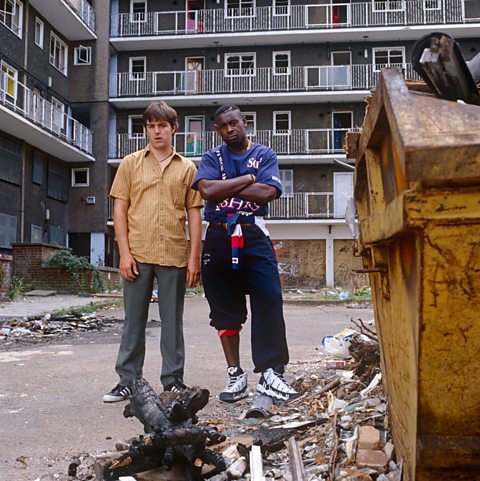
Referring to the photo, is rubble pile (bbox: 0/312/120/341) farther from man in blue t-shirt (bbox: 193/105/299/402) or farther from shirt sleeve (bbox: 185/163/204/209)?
man in blue t-shirt (bbox: 193/105/299/402)

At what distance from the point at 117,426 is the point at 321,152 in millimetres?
23726

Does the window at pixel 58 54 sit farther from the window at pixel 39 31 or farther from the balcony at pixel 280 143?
the balcony at pixel 280 143

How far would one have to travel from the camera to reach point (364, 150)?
232cm

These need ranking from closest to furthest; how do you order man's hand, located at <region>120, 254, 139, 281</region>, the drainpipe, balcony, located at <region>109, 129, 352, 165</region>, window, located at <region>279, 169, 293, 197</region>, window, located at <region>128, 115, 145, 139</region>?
man's hand, located at <region>120, 254, 139, 281</region> < the drainpipe < balcony, located at <region>109, 129, 352, 165</region> < window, located at <region>279, 169, 293, 197</region> < window, located at <region>128, 115, 145, 139</region>

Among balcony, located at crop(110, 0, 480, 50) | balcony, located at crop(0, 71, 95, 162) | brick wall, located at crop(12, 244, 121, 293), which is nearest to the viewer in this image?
brick wall, located at crop(12, 244, 121, 293)

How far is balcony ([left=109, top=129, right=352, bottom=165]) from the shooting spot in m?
26.2

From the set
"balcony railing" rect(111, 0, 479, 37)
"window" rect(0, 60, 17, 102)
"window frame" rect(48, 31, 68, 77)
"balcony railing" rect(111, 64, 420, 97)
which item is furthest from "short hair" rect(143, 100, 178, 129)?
"balcony railing" rect(111, 0, 479, 37)

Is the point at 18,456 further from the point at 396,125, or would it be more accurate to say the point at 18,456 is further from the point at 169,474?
the point at 396,125

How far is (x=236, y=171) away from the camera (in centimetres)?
385

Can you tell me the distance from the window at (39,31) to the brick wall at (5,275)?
12.3 m

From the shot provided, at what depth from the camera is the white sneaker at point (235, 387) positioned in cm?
395

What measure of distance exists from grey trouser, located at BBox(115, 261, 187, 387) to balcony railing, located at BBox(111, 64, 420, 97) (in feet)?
75.6

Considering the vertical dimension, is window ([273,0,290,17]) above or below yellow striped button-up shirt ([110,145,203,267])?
above

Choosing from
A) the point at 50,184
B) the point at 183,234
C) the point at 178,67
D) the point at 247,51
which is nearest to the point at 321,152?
the point at 247,51
